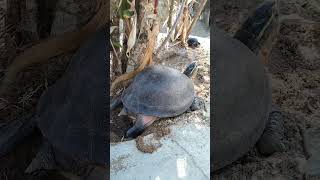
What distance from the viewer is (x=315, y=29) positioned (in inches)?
93.5

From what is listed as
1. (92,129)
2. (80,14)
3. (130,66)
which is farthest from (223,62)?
(80,14)

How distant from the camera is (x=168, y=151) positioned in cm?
151

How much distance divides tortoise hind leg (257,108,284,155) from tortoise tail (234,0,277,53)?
284 mm

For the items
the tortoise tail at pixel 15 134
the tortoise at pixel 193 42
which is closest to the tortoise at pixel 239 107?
the tortoise at pixel 193 42

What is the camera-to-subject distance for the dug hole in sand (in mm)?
1467

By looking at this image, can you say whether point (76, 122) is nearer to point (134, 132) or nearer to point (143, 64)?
point (134, 132)

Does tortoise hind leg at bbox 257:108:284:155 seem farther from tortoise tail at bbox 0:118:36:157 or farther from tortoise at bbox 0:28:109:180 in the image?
tortoise tail at bbox 0:118:36:157

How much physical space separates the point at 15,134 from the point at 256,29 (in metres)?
0.91

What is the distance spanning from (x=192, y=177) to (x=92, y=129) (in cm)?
32

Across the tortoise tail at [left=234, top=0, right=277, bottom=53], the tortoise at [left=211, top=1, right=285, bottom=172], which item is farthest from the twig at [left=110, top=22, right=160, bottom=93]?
the tortoise tail at [left=234, top=0, right=277, bottom=53]

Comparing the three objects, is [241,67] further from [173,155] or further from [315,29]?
[315,29]

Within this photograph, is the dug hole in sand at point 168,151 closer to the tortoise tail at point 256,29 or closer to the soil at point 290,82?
the soil at point 290,82

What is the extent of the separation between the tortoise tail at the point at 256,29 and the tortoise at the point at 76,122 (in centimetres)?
52

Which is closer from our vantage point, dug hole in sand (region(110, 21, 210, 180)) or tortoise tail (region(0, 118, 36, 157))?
dug hole in sand (region(110, 21, 210, 180))
